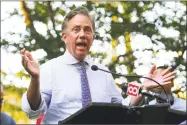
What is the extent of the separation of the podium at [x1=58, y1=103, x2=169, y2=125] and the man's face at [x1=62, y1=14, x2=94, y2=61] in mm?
985

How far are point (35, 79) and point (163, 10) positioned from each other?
849 centimetres

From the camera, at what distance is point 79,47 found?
3141 mm

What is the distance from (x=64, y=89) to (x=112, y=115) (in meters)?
0.89

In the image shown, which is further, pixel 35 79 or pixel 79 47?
pixel 79 47

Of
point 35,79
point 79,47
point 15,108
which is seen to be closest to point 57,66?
point 79,47

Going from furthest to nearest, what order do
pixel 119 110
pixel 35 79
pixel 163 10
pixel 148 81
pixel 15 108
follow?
1. pixel 15 108
2. pixel 163 10
3. pixel 148 81
4. pixel 35 79
5. pixel 119 110

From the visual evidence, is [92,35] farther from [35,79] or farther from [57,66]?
[35,79]

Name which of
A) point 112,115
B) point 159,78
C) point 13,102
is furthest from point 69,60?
point 13,102

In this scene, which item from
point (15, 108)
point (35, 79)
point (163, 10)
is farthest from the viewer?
point (15, 108)

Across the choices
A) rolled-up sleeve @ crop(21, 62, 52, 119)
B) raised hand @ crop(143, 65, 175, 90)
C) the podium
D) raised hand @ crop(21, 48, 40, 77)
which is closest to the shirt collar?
rolled-up sleeve @ crop(21, 62, 52, 119)

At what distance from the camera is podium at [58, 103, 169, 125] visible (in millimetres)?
2125

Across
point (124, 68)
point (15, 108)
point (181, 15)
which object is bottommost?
point (15, 108)

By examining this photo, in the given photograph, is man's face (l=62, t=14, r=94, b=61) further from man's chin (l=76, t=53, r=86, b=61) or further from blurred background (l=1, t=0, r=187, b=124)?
blurred background (l=1, t=0, r=187, b=124)

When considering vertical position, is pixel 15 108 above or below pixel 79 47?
below
